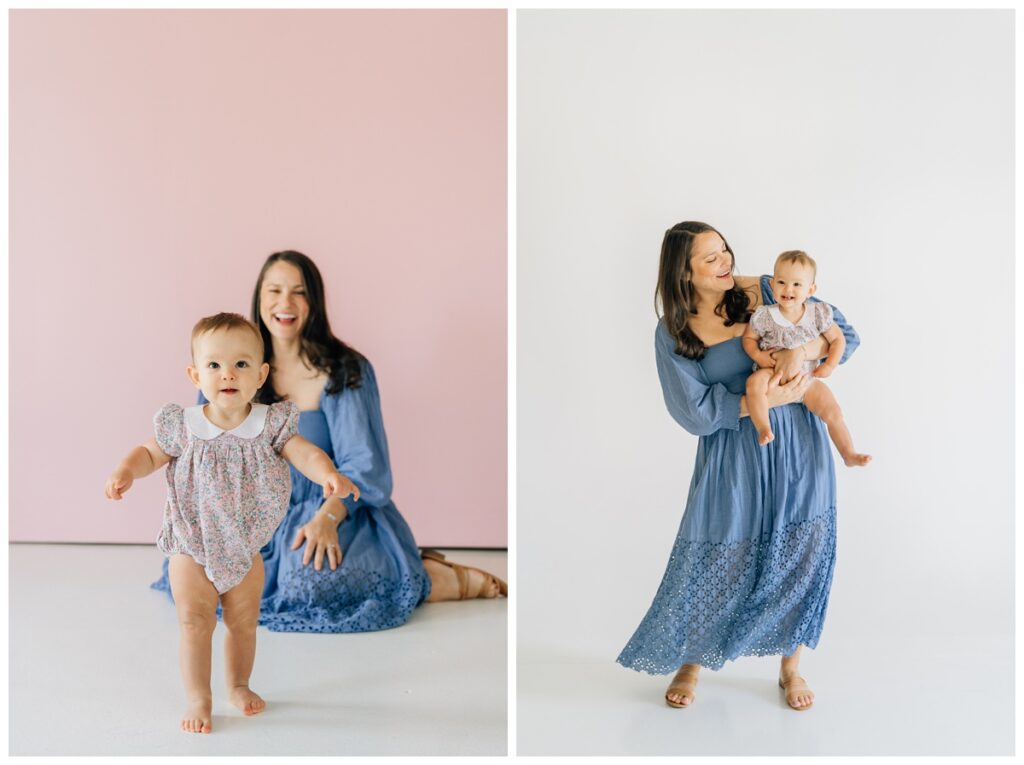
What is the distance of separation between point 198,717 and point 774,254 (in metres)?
2.04

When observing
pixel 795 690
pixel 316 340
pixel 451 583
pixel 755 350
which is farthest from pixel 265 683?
pixel 755 350

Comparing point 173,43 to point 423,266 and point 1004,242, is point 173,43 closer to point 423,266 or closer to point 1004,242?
point 423,266

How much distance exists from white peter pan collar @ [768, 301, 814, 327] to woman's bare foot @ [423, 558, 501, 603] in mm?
1633

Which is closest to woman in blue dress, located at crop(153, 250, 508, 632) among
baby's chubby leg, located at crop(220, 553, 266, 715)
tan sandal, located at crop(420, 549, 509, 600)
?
tan sandal, located at crop(420, 549, 509, 600)

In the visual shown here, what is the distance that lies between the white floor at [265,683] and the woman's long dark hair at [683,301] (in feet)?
3.34

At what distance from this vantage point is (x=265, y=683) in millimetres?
2990

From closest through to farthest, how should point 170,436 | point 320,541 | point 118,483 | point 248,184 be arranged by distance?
1. point 118,483
2. point 170,436
3. point 320,541
4. point 248,184

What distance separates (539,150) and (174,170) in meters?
1.79

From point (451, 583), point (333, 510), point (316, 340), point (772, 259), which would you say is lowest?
point (451, 583)

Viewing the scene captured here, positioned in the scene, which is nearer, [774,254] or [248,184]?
[774,254]

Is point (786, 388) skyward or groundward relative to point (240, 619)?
skyward

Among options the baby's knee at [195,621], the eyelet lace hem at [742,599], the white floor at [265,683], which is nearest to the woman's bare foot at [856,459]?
the eyelet lace hem at [742,599]

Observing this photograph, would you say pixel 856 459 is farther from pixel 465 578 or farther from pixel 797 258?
pixel 465 578

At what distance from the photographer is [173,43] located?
14.8 ft
